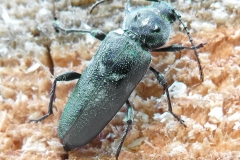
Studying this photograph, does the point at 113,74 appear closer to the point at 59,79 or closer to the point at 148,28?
the point at 59,79

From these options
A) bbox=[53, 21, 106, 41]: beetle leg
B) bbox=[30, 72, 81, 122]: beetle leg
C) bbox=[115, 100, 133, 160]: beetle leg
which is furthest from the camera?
bbox=[53, 21, 106, 41]: beetle leg

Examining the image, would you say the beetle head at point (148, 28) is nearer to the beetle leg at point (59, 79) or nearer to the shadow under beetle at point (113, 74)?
the shadow under beetle at point (113, 74)

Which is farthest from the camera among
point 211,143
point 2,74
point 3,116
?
point 2,74

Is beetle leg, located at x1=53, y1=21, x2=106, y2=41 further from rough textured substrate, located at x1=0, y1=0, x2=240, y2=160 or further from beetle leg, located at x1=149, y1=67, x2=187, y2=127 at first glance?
beetle leg, located at x1=149, y1=67, x2=187, y2=127

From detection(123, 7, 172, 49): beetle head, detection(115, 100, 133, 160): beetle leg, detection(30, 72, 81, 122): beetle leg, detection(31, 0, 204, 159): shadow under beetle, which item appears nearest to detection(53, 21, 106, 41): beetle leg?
detection(31, 0, 204, 159): shadow under beetle

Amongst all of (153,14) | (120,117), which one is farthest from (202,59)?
(120,117)

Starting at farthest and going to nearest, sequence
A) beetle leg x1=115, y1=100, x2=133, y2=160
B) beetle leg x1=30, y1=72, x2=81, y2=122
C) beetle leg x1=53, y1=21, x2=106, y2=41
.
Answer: beetle leg x1=53, y1=21, x2=106, y2=41
beetle leg x1=30, y1=72, x2=81, y2=122
beetle leg x1=115, y1=100, x2=133, y2=160

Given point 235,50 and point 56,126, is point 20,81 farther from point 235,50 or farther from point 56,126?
point 235,50
